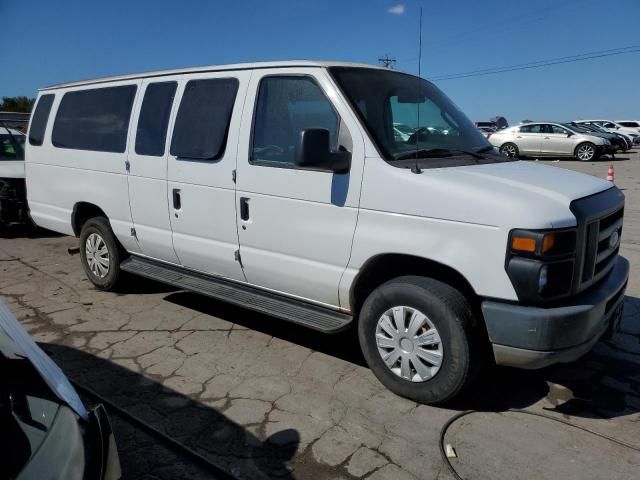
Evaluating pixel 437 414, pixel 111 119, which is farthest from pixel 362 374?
pixel 111 119

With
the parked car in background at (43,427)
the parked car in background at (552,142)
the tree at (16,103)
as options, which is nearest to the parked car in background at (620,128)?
the parked car in background at (552,142)

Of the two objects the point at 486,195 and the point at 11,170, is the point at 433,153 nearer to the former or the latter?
the point at 486,195

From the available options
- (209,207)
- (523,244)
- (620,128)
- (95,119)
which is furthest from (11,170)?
(620,128)

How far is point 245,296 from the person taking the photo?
13.8ft

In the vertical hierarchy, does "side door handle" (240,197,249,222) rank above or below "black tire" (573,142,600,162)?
above

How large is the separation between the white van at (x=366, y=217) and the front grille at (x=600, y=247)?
0.02 metres

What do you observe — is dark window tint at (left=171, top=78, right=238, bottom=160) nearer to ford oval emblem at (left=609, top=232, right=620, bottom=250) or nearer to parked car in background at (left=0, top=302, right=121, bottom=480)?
parked car in background at (left=0, top=302, right=121, bottom=480)

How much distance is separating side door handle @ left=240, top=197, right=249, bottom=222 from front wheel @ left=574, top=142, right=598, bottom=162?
69.1 ft

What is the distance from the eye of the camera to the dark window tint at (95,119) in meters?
5.12

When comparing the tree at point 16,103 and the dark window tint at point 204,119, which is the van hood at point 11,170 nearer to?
the dark window tint at point 204,119

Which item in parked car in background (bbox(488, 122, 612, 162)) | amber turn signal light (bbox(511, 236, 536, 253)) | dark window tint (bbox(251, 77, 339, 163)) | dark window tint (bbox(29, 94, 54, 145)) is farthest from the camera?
parked car in background (bbox(488, 122, 612, 162))

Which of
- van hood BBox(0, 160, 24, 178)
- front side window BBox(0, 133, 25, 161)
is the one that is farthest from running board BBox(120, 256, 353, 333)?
front side window BBox(0, 133, 25, 161)

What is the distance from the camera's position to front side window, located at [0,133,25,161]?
29.5 ft

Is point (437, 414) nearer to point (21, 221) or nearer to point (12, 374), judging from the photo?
point (12, 374)
